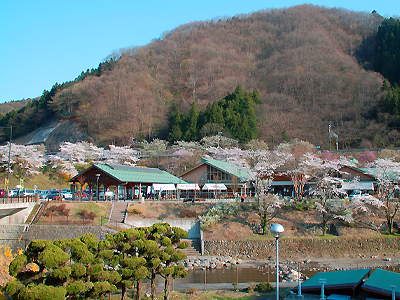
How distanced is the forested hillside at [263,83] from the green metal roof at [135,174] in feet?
96.5

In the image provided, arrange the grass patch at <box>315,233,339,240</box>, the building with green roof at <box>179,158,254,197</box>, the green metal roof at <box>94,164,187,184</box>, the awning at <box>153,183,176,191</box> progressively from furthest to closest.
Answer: the building with green roof at <box>179,158,254,197</box> < the awning at <box>153,183,176,191</box> < the green metal roof at <box>94,164,187,184</box> < the grass patch at <box>315,233,339,240</box>

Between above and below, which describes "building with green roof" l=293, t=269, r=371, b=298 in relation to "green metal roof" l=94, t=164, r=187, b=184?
below

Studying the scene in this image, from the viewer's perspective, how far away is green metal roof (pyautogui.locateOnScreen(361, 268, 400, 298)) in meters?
10.9

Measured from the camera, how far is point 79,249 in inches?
396

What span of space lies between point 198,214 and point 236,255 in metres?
5.30

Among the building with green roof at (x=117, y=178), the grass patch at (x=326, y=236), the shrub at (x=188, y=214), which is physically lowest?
the grass patch at (x=326, y=236)

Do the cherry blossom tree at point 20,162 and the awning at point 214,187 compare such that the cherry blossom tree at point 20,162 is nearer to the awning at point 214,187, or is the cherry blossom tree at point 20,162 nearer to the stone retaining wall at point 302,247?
the awning at point 214,187

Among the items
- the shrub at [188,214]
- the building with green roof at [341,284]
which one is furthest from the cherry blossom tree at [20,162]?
the building with green roof at [341,284]

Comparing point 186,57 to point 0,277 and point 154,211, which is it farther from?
point 0,277

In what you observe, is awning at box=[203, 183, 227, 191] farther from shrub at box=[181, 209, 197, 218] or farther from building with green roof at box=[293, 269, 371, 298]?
building with green roof at box=[293, 269, 371, 298]

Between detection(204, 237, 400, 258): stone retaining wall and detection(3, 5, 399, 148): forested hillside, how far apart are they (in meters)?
35.8

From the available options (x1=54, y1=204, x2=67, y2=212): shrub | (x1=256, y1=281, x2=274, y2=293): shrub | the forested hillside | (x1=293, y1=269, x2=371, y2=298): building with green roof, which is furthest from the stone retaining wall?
the forested hillside

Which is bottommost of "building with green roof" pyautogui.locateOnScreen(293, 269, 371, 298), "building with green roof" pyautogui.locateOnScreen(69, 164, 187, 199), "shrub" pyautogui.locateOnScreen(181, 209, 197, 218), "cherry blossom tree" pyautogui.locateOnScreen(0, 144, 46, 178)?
"building with green roof" pyautogui.locateOnScreen(293, 269, 371, 298)

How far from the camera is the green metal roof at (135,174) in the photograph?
→ 29.6m
